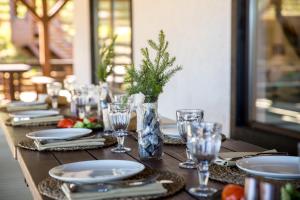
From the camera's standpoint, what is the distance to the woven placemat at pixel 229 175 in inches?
53.6

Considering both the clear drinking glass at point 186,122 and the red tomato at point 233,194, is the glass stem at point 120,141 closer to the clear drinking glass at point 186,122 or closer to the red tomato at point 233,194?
the clear drinking glass at point 186,122

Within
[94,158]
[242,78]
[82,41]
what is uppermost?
[82,41]

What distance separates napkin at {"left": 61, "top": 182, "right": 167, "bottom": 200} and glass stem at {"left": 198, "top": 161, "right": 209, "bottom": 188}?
10cm

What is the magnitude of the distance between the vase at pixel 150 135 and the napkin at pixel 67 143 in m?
0.26

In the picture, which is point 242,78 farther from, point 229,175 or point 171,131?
point 229,175

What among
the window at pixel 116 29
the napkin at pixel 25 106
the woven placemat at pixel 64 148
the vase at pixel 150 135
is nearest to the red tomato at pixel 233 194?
the vase at pixel 150 135

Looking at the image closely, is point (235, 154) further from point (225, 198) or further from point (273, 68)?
point (273, 68)

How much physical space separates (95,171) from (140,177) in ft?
0.40

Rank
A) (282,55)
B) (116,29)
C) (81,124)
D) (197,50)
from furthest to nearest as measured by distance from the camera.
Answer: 1. (282,55)
2. (116,29)
3. (197,50)
4. (81,124)

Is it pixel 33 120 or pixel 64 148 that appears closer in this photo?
pixel 64 148

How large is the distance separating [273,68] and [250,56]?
3.69 metres

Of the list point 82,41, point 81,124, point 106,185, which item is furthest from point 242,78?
point 82,41

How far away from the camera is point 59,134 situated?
2045mm

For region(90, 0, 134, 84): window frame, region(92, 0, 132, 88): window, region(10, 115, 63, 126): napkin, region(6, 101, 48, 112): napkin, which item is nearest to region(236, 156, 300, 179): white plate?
region(10, 115, 63, 126): napkin
